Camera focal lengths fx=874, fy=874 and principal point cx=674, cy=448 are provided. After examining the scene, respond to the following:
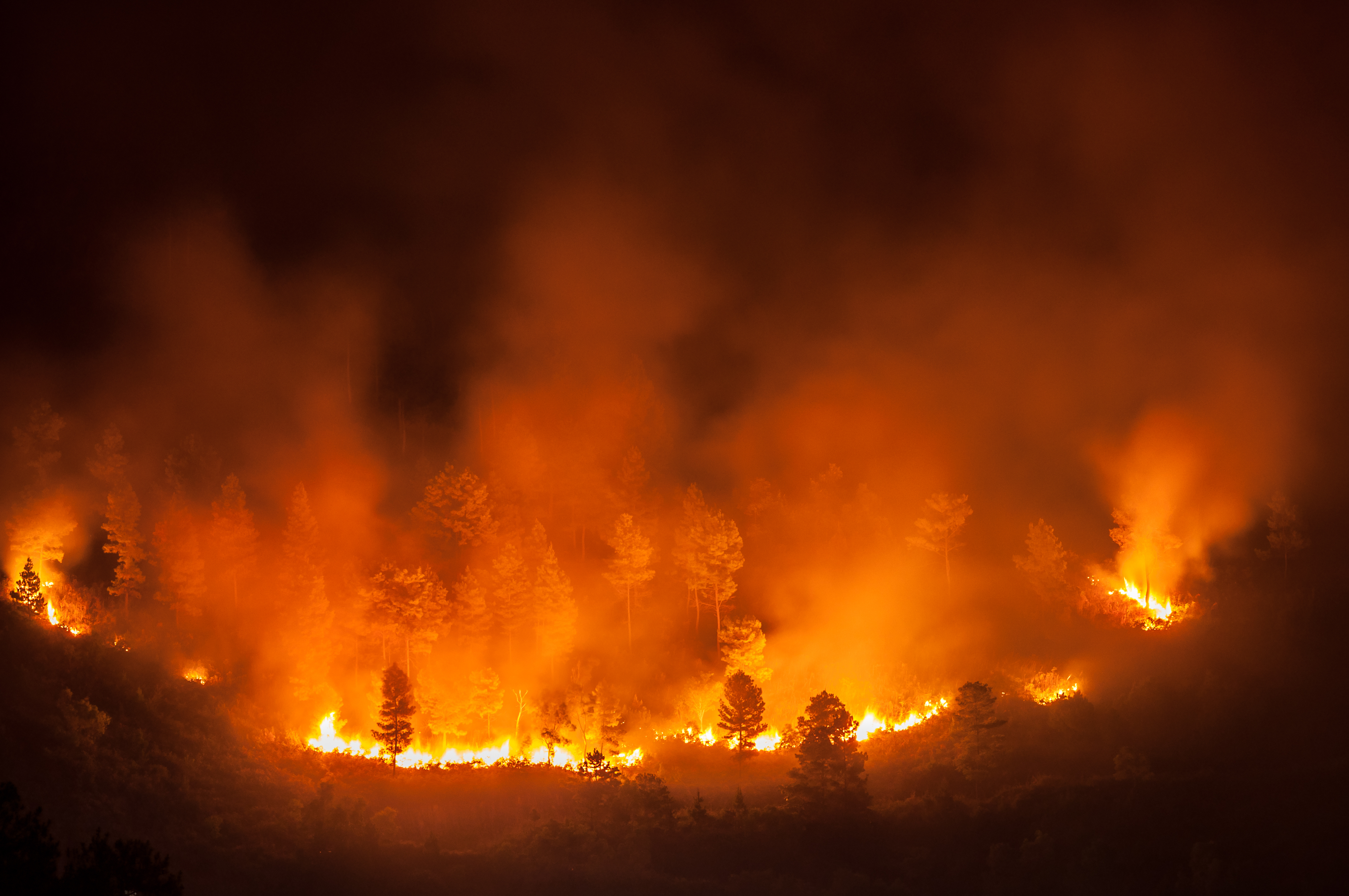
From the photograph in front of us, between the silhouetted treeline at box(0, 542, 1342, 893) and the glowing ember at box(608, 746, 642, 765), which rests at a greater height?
the glowing ember at box(608, 746, 642, 765)

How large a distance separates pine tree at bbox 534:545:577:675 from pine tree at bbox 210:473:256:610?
1462 centimetres

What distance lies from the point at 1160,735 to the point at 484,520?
3769 cm

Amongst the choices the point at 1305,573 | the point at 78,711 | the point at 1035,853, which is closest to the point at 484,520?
the point at 78,711

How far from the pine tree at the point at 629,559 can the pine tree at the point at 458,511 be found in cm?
835

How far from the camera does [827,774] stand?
32094 millimetres

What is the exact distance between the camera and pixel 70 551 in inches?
2275

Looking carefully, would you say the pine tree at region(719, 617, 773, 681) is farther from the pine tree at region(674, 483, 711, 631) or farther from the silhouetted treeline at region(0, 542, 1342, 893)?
the silhouetted treeline at region(0, 542, 1342, 893)

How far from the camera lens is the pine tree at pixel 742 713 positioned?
42.4m

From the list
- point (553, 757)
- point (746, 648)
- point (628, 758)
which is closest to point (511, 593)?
point (553, 757)

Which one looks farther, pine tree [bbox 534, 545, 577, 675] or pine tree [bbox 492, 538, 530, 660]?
pine tree [bbox 492, 538, 530, 660]

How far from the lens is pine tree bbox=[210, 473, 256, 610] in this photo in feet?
169

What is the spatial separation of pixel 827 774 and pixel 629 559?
882 inches

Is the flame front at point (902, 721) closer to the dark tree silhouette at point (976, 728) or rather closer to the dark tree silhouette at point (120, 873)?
the dark tree silhouette at point (976, 728)

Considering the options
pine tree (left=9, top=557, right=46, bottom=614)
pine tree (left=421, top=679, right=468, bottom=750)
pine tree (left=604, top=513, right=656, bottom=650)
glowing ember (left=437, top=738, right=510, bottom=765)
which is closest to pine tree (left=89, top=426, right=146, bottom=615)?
pine tree (left=9, top=557, right=46, bottom=614)
